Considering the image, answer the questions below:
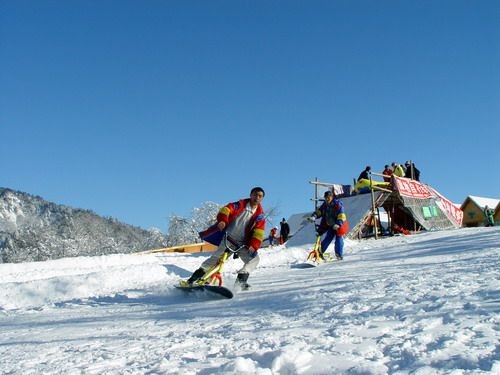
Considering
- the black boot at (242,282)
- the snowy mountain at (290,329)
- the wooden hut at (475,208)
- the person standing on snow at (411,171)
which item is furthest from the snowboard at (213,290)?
the wooden hut at (475,208)

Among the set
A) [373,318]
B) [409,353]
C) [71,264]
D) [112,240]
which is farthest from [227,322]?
[112,240]

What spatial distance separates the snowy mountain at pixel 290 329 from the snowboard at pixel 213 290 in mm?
110

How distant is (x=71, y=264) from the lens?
53.6 feet

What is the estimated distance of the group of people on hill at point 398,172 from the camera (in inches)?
872

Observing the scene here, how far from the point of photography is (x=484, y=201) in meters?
47.8

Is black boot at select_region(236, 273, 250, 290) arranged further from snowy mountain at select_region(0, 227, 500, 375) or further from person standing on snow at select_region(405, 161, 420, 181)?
person standing on snow at select_region(405, 161, 420, 181)

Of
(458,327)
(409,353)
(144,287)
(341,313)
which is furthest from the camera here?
(144,287)

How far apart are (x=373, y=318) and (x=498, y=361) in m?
1.40

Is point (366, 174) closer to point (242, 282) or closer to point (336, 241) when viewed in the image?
point (336, 241)

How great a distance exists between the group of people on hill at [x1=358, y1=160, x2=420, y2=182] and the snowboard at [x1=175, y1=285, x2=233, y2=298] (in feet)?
52.6

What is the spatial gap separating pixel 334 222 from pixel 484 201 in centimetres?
4193

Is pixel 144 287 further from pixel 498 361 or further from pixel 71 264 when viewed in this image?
pixel 71 264

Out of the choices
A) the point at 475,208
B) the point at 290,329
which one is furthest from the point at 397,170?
the point at 475,208

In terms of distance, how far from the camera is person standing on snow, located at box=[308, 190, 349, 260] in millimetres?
11359
